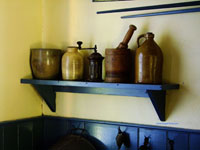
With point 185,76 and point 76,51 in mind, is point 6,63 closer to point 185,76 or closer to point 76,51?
point 76,51

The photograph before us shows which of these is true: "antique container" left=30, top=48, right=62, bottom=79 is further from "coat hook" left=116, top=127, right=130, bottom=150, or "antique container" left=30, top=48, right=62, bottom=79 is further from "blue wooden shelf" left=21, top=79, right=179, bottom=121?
"coat hook" left=116, top=127, right=130, bottom=150

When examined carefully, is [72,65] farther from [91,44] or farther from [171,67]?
[171,67]

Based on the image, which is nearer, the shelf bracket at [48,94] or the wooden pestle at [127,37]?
the wooden pestle at [127,37]

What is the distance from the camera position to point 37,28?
166 centimetres

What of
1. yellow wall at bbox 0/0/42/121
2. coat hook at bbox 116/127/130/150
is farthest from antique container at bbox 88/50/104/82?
yellow wall at bbox 0/0/42/121

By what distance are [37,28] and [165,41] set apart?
0.86 m

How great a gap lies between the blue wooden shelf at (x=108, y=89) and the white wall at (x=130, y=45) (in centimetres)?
5

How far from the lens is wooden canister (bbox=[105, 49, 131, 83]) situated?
1.30 m

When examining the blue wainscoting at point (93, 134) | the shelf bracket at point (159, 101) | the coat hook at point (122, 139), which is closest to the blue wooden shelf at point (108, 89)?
the shelf bracket at point (159, 101)

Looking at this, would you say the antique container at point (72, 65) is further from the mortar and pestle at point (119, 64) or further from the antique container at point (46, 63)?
the mortar and pestle at point (119, 64)

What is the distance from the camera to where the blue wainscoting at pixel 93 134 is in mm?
1317

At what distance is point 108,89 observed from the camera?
1.48 m

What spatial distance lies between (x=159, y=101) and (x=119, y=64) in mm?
287

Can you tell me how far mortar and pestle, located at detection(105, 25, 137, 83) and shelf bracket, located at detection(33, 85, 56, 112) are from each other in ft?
1.63
